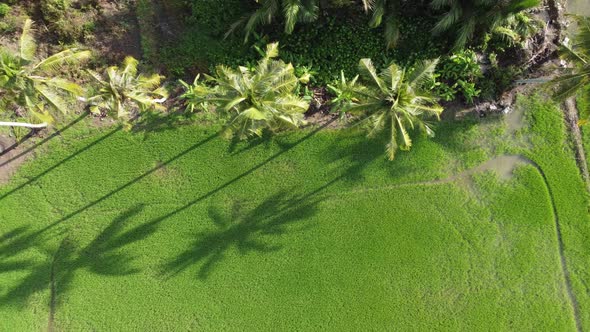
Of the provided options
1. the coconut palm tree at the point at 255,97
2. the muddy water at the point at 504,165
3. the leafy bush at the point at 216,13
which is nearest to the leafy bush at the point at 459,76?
the muddy water at the point at 504,165

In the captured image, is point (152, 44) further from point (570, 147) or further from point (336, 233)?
point (570, 147)

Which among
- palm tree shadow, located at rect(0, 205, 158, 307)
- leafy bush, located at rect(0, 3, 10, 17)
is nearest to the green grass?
A: palm tree shadow, located at rect(0, 205, 158, 307)

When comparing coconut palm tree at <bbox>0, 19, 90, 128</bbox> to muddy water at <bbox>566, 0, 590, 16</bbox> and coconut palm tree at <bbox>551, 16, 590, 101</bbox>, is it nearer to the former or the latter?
coconut palm tree at <bbox>551, 16, 590, 101</bbox>

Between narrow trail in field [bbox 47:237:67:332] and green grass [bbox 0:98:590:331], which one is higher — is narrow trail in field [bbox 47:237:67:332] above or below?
below

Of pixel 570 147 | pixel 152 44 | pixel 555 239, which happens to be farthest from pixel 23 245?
pixel 570 147

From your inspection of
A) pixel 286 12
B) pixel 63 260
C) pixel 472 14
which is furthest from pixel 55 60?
pixel 472 14

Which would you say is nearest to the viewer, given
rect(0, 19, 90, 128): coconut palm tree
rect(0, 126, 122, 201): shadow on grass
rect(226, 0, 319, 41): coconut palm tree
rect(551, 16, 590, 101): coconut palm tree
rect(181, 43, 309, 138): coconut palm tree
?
rect(181, 43, 309, 138): coconut palm tree
